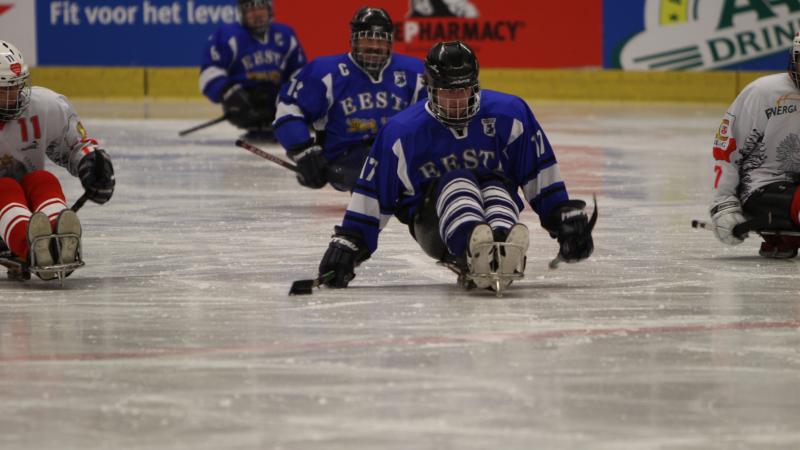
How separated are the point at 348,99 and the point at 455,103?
8.24 feet

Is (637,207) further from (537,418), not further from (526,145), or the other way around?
(537,418)

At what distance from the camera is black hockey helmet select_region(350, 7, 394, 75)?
7066 mm

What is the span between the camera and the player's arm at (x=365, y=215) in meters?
4.85

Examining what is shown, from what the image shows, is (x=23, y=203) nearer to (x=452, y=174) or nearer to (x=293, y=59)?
(x=452, y=174)

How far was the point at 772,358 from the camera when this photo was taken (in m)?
3.80

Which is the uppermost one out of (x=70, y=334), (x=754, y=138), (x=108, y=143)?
(x=754, y=138)

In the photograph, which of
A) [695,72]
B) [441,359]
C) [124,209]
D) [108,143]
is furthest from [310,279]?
[695,72]

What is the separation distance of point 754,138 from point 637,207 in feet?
5.48

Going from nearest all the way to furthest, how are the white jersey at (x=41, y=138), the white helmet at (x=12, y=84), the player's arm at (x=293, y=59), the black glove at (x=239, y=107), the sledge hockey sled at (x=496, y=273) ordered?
the sledge hockey sled at (x=496, y=273) → the white helmet at (x=12, y=84) → the white jersey at (x=41, y=138) → the black glove at (x=239, y=107) → the player's arm at (x=293, y=59)

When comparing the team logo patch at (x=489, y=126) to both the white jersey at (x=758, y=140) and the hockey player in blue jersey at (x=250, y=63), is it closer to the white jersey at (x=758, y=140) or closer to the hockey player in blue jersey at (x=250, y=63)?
the white jersey at (x=758, y=140)

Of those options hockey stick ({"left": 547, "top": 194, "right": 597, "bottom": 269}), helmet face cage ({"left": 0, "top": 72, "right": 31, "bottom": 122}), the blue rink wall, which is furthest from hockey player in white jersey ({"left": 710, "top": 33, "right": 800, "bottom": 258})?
the blue rink wall

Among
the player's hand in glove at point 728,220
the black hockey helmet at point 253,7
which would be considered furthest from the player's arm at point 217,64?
the player's hand in glove at point 728,220

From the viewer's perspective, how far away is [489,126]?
4949 millimetres

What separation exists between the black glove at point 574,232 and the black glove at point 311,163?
99.6 inches
